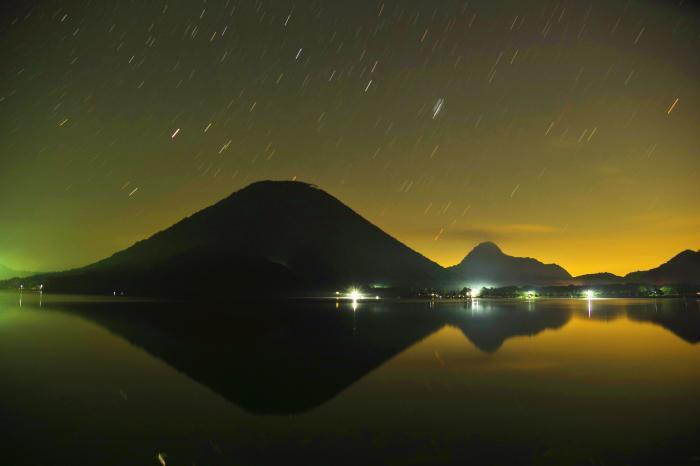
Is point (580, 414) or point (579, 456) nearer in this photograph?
point (579, 456)

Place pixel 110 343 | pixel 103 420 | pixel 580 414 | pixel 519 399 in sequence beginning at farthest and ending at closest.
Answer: pixel 110 343 → pixel 519 399 → pixel 580 414 → pixel 103 420

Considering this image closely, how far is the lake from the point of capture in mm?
12406

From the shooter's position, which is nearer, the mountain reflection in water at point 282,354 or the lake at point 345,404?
the lake at point 345,404

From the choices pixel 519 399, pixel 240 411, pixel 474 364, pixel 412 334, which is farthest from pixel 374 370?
pixel 412 334

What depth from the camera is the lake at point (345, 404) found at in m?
12.4

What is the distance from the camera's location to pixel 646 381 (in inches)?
859

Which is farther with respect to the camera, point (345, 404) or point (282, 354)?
point (282, 354)

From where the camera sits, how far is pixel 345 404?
677 inches

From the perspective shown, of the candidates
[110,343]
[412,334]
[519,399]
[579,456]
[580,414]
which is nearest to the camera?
[579,456]

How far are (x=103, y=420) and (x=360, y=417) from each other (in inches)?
261

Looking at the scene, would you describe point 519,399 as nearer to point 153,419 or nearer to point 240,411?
point 240,411

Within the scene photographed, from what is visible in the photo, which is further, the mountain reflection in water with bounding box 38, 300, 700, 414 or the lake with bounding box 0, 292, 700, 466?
the mountain reflection in water with bounding box 38, 300, 700, 414

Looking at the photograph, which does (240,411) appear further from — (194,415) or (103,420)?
(103,420)

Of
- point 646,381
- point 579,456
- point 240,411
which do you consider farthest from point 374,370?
point 579,456
